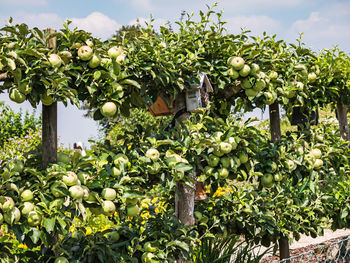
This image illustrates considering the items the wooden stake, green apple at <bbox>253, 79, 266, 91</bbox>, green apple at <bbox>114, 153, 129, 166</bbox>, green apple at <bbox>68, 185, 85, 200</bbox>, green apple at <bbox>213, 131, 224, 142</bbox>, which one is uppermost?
green apple at <bbox>253, 79, 266, 91</bbox>

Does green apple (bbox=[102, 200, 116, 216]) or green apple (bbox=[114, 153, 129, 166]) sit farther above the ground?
green apple (bbox=[114, 153, 129, 166])

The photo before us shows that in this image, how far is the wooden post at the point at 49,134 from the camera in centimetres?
203

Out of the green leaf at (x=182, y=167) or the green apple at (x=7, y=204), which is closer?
the green apple at (x=7, y=204)

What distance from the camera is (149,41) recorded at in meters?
2.42

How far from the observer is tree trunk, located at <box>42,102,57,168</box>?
80.0 inches

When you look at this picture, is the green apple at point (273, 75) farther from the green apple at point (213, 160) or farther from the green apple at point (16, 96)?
the green apple at point (16, 96)

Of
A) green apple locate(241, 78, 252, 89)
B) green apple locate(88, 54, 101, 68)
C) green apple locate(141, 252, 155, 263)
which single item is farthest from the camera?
green apple locate(241, 78, 252, 89)

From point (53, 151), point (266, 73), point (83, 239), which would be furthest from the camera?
point (266, 73)

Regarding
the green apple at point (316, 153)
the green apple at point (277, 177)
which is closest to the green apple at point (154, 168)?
the green apple at point (277, 177)

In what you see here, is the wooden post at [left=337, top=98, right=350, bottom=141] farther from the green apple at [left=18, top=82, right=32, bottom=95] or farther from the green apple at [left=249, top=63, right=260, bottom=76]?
the green apple at [left=18, top=82, right=32, bottom=95]

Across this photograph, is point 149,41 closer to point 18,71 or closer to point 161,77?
point 161,77

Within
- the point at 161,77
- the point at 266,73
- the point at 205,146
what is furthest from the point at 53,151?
the point at 266,73

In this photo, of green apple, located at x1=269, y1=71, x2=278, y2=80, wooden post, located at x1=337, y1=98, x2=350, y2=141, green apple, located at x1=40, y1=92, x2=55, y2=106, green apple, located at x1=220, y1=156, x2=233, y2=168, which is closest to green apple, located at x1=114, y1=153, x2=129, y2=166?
green apple, located at x1=40, y1=92, x2=55, y2=106

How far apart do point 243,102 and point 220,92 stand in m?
0.21
